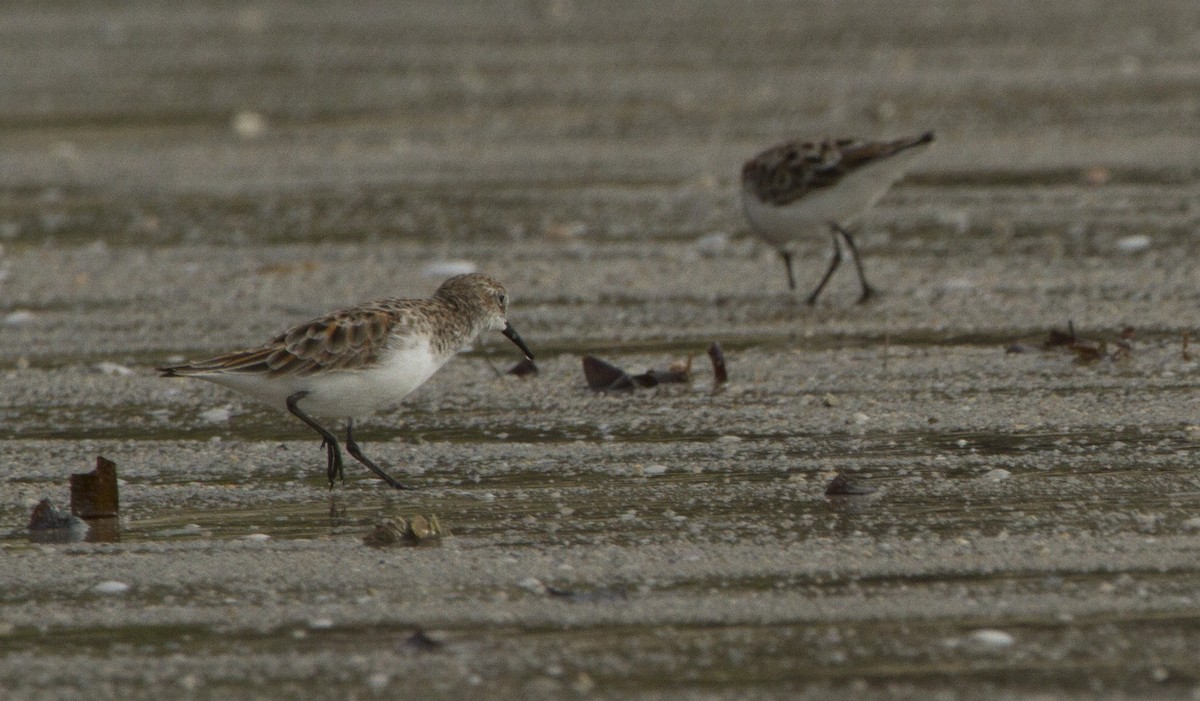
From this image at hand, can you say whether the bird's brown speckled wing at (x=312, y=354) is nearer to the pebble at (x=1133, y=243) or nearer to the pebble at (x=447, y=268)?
the pebble at (x=447, y=268)

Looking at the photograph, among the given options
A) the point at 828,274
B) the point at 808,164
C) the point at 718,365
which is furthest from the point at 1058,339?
the point at 808,164

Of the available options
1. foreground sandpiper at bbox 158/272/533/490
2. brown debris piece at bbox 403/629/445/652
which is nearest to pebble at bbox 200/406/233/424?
foreground sandpiper at bbox 158/272/533/490

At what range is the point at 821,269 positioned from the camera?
10.1 m

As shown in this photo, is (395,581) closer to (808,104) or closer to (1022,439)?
(1022,439)

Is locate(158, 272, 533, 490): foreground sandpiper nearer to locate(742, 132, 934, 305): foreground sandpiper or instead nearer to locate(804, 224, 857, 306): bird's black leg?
locate(804, 224, 857, 306): bird's black leg

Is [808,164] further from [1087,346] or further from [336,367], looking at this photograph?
[336,367]

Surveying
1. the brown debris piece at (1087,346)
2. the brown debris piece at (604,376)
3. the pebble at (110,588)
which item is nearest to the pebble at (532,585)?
the pebble at (110,588)

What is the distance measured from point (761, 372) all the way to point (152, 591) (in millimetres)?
3262

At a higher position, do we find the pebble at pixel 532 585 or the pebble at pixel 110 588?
the pebble at pixel 110 588

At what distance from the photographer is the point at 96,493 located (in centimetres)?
570

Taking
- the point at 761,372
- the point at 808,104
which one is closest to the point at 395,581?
the point at 761,372

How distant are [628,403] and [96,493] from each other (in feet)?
7.08

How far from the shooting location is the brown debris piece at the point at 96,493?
567cm

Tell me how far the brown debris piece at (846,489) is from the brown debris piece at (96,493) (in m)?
2.14
